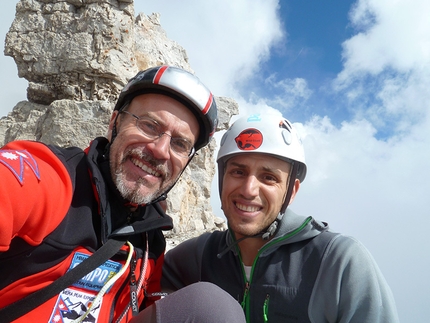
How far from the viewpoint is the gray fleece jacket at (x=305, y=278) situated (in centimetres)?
234

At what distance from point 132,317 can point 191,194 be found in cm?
723

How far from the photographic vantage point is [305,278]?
8.73 ft

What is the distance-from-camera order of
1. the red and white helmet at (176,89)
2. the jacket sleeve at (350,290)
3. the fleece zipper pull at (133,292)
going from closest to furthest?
the jacket sleeve at (350,290) → the fleece zipper pull at (133,292) → the red and white helmet at (176,89)

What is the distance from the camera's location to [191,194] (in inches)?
383

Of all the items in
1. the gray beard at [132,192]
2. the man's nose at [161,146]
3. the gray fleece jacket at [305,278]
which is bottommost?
the gray fleece jacket at [305,278]

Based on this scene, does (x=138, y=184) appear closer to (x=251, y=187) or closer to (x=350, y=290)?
(x=251, y=187)

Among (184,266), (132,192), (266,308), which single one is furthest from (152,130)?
(266,308)

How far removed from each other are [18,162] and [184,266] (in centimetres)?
248

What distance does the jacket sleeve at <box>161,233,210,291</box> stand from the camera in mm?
3426

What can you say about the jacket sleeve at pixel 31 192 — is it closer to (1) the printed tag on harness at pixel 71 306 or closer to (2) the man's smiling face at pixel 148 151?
(1) the printed tag on harness at pixel 71 306

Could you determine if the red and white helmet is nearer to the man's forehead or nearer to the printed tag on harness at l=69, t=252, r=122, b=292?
the man's forehead

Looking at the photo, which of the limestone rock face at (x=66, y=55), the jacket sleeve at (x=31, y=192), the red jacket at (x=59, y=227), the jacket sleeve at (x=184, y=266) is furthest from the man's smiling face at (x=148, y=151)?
the limestone rock face at (x=66, y=55)

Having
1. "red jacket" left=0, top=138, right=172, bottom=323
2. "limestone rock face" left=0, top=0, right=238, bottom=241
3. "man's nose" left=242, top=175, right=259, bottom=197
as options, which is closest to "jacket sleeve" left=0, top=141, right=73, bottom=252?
"red jacket" left=0, top=138, right=172, bottom=323

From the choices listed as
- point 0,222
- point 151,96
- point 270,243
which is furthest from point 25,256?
point 270,243
